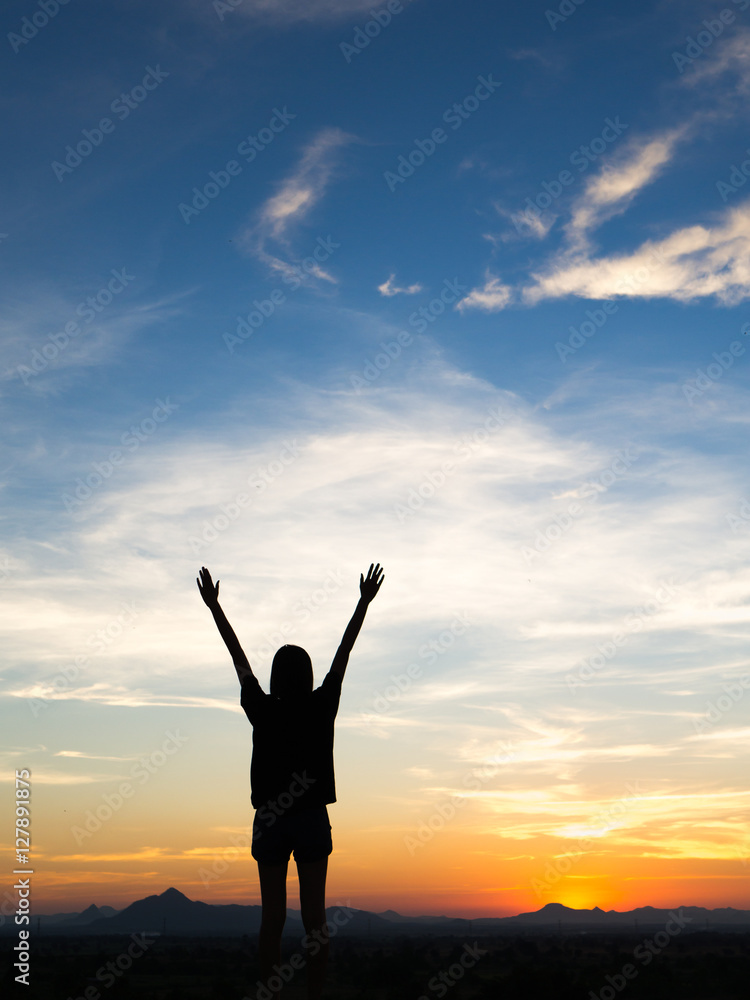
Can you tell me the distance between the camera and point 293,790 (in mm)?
4980

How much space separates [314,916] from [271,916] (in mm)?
263

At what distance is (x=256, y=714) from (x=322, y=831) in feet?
2.60

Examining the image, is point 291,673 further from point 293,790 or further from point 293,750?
point 293,790

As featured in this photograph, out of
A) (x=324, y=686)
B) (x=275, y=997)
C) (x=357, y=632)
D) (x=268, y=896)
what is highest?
(x=357, y=632)

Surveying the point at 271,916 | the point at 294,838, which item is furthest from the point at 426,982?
the point at 294,838

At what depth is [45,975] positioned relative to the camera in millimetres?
47938

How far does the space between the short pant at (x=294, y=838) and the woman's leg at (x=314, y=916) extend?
0.23 feet

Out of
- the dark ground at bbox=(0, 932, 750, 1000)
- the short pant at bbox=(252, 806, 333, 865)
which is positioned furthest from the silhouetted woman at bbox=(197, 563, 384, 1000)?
the dark ground at bbox=(0, 932, 750, 1000)

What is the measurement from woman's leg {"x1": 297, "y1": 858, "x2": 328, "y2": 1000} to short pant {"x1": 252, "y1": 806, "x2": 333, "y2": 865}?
2.8 inches

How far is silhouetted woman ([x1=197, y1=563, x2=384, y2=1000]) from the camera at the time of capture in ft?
16.2

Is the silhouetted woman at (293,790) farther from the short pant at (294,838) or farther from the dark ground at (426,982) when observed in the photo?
the dark ground at (426,982)

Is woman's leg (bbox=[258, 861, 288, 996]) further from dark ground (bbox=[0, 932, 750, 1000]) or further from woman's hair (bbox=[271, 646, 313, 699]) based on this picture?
dark ground (bbox=[0, 932, 750, 1000])

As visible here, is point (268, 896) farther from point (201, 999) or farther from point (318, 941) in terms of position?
point (201, 999)

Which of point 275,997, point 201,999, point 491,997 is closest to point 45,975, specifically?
point 201,999
